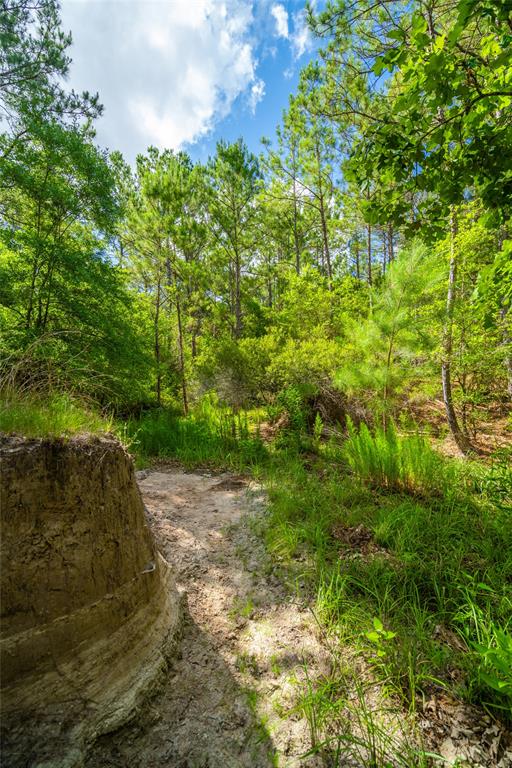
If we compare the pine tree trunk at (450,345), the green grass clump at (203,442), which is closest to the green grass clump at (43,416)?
the green grass clump at (203,442)

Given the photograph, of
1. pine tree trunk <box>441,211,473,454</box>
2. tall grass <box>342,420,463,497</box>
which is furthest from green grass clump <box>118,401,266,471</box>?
pine tree trunk <box>441,211,473,454</box>

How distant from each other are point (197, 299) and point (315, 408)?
5.20m

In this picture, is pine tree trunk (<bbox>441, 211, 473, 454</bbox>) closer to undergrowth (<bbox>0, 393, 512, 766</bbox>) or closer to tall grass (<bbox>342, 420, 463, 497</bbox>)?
undergrowth (<bbox>0, 393, 512, 766</bbox>)

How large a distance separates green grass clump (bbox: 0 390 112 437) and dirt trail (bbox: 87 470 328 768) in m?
1.36

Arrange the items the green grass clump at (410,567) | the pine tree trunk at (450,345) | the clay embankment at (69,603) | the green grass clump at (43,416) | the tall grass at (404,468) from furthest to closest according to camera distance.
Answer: the pine tree trunk at (450,345), the tall grass at (404,468), the green grass clump at (410,567), the green grass clump at (43,416), the clay embankment at (69,603)

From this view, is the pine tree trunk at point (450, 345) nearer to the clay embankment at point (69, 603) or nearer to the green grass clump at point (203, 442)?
the green grass clump at point (203, 442)

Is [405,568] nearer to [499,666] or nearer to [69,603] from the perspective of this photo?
[499,666]

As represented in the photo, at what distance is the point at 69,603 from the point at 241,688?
106 cm

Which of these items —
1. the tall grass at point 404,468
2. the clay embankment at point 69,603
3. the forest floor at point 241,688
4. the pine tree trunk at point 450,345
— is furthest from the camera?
the pine tree trunk at point 450,345

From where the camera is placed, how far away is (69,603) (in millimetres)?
1311

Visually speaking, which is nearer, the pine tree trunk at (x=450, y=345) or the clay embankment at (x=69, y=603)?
the clay embankment at (x=69, y=603)

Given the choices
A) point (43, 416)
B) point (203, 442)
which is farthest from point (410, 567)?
point (203, 442)

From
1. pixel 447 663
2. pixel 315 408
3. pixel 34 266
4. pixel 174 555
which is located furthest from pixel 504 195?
pixel 34 266

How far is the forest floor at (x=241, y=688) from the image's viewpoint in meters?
1.28
